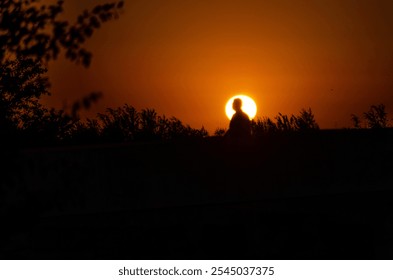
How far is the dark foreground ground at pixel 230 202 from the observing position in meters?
15.7

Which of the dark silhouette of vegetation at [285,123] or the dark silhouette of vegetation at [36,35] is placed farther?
the dark silhouette of vegetation at [285,123]

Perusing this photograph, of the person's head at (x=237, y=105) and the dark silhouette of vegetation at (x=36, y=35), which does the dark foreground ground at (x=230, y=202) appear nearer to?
the person's head at (x=237, y=105)

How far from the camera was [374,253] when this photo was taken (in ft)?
56.2

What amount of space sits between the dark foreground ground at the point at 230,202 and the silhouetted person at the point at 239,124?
178cm

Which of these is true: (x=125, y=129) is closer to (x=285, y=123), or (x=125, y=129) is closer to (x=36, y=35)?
(x=285, y=123)

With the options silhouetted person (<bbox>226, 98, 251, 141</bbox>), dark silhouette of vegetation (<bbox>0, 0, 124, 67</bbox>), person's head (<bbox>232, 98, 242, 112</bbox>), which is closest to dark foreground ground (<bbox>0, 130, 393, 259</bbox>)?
silhouetted person (<bbox>226, 98, 251, 141</bbox>)

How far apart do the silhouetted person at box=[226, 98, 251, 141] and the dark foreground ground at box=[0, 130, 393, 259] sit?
5.85ft

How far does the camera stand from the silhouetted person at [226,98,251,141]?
45.1 feet

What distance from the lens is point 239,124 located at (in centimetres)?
1393

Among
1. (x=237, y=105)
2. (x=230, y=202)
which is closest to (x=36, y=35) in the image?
(x=237, y=105)

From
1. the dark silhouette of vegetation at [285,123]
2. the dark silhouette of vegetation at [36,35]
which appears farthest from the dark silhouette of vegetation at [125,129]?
the dark silhouette of vegetation at [36,35]

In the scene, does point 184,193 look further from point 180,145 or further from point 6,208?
point 6,208

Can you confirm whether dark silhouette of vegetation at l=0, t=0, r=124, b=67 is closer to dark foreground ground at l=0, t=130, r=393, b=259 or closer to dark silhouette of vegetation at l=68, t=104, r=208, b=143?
dark foreground ground at l=0, t=130, r=393, b=259
